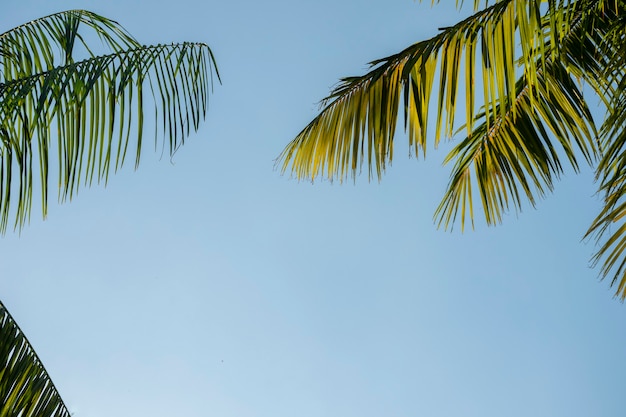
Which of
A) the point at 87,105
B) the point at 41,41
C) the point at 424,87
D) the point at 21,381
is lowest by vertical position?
the point at 21,381

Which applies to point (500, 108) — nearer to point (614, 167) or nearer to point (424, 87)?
point (424, 87)

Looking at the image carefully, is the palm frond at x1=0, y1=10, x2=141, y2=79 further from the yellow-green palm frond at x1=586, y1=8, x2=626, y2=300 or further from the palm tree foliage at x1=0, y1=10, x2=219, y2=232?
the yellow-green palm frond at x1=586, y1=8, x2=626, y2=300

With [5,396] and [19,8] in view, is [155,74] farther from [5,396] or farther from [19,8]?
[19,8]

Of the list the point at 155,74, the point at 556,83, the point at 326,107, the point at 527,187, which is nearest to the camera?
the point at 155,74

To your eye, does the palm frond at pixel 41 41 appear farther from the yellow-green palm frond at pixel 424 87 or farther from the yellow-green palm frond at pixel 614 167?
the yellow-green palm frond at pixel 614 167

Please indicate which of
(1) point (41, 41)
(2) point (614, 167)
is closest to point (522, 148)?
(2) point (614, 167)

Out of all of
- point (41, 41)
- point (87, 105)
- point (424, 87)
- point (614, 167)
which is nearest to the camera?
point (87, 105)

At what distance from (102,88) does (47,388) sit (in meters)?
A: 1.05

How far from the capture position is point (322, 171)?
2895mm

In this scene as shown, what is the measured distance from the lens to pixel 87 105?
1665 mm

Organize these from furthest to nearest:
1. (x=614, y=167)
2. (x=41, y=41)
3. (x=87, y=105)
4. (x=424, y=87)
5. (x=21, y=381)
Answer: (x=614, y=167) < (x=424, y=87) < (x=21, y=381) < (x=41, y=41) < (x=87, y=105)

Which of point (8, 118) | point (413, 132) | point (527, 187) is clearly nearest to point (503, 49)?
point (413, 132)

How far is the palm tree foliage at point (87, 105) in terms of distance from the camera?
1499mm

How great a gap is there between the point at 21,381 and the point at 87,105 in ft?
2.84
